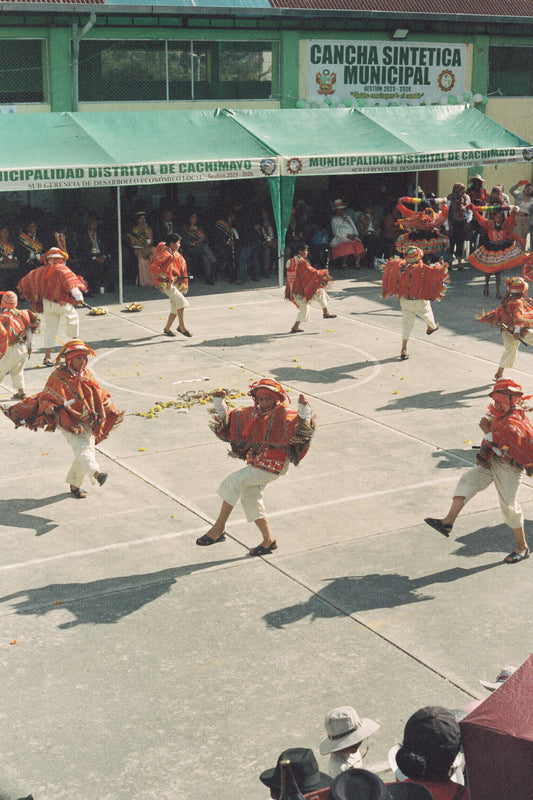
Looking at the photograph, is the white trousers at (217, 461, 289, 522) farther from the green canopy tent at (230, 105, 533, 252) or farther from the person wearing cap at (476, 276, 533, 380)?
the green canopy tent at (230, 105, 533, 252)

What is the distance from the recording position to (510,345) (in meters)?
13.3

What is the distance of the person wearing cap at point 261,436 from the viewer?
8.38 metres

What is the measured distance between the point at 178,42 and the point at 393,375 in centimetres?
1121

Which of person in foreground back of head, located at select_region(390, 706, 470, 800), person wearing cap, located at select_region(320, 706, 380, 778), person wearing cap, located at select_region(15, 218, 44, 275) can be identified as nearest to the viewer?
person in foreground back of head, located at select_region(390, 706, 470, 800)

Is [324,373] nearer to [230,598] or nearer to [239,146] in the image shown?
[230,598]

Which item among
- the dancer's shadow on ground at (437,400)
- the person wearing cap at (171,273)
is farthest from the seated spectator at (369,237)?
the dancer's shadow on ground at (437,400)

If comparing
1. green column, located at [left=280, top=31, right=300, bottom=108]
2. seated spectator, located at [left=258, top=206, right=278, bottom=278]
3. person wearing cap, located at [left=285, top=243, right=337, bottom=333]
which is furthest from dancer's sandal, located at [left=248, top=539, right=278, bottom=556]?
green column, located at [left=280, top=31, right=300, bottom=108]

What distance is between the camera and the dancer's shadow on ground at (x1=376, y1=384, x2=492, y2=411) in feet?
42.5

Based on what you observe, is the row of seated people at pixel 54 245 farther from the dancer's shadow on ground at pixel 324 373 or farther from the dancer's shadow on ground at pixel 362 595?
the dancer's shadow on ground at pixel 362 595

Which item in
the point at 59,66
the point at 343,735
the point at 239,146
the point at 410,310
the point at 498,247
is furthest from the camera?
the point at 59,66

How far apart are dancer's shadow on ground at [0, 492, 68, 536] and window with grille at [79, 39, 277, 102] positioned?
13.4m

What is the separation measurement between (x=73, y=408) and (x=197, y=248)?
1206 cm

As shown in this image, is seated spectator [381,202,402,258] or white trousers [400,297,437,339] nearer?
white trousers [400,297,437,339]

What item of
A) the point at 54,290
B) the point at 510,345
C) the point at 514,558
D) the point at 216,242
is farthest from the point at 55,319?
the point at 514,558
